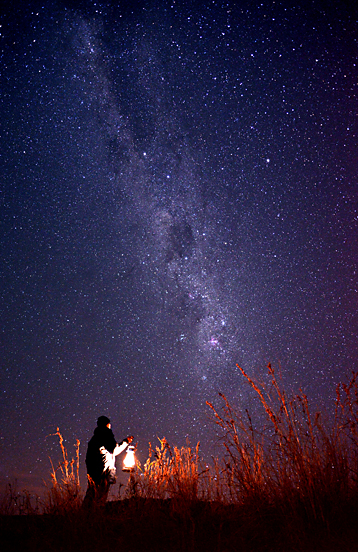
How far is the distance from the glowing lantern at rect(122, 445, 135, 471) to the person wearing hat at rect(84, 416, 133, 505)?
1.33ft

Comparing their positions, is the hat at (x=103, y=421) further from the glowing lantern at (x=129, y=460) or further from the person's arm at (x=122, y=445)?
the glowing lantern at (x=129, y=460)

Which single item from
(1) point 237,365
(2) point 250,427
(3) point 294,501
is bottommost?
(3) point 294,501

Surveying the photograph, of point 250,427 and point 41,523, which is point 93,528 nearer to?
point 41,523

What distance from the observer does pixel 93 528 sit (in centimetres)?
332

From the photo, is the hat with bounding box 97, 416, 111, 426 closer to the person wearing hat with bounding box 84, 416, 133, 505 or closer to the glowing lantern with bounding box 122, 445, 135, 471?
the person wearing hat with bounding box 84, 416, 133, 505

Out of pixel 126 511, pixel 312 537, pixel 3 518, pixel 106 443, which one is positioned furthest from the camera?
pixel 106 443

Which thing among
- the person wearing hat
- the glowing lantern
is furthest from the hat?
the glowing lantern

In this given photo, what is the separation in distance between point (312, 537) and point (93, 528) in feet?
6.38

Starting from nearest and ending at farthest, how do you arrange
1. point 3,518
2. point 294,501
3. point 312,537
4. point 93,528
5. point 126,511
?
point 312,537, point 294,501, point 93,528, point 126,511, point 3,518

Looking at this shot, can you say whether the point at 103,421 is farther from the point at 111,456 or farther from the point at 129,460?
the point at 129,460

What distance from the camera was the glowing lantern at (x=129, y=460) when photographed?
4452mm

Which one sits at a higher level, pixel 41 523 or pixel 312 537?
pixel 41 523

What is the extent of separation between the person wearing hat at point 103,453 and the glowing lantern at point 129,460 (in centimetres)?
40

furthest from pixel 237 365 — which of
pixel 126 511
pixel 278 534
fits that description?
pixel 126 511
